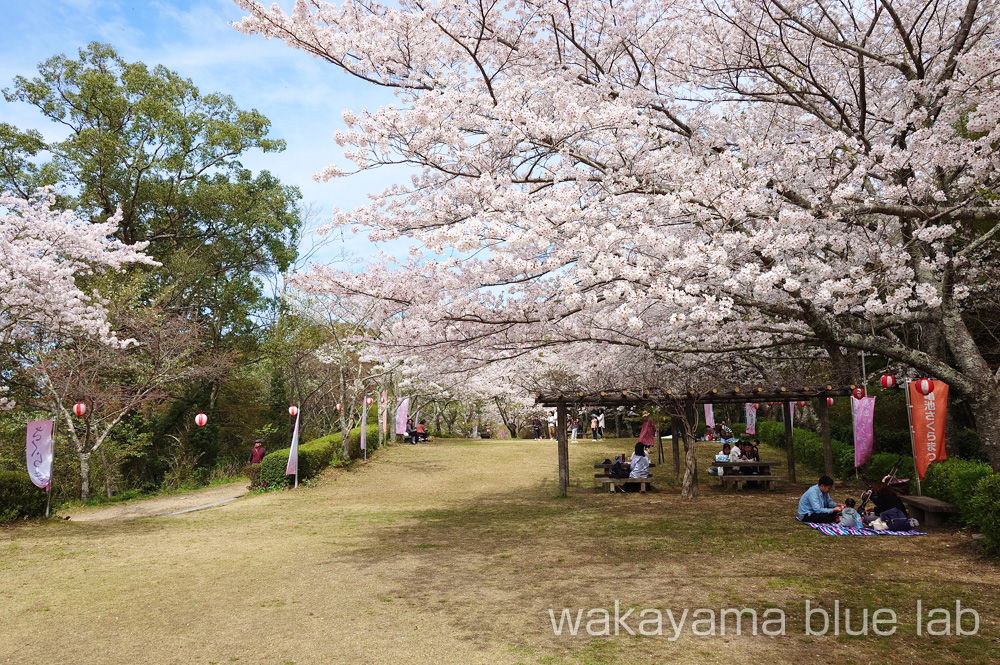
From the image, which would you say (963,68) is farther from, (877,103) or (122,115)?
(122,115)

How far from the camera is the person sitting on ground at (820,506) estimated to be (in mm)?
8812

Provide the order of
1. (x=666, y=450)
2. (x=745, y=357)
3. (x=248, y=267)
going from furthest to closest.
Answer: (x=248, y=267) → (x=666, y=450) → (x=745, y=357)

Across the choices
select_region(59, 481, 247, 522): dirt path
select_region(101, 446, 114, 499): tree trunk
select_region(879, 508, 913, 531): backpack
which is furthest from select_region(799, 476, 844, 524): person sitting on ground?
select_region(101, 446, 114, 499): tree trunk

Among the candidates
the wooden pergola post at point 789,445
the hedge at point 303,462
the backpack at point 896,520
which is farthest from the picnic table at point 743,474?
the hedge at point 303,462

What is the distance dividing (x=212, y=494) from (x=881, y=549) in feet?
48.3

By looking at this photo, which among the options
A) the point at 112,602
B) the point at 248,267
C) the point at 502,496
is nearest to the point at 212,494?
the point at 502,496

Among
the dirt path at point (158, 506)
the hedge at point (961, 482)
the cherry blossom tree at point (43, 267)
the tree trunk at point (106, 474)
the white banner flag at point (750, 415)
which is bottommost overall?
the dirt path at point (158, 506)

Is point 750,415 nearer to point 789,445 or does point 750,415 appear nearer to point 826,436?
point 789,445

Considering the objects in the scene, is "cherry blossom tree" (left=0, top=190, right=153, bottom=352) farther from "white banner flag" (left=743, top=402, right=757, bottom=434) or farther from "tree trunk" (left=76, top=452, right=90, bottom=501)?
"white banner flag" (left=743, top=402, right=757, bottom=434)

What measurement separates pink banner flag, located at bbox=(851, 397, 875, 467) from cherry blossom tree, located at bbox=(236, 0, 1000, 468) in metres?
2.45

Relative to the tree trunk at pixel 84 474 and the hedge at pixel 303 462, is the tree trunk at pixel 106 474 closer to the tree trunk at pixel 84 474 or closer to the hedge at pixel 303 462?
the tree trunk at pixel 84 474

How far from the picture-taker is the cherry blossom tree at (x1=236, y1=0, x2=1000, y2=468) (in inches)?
267

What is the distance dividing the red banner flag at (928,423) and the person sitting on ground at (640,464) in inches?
212

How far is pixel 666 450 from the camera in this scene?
24547mm
